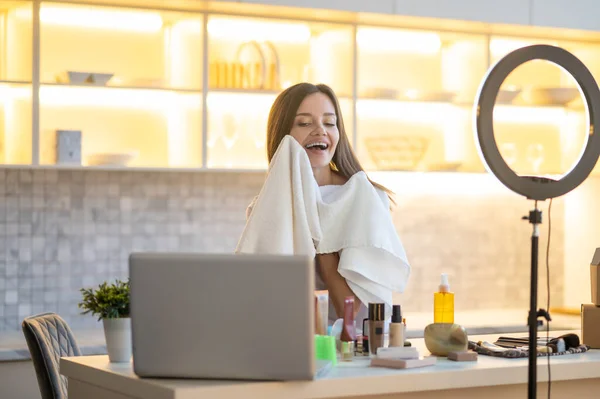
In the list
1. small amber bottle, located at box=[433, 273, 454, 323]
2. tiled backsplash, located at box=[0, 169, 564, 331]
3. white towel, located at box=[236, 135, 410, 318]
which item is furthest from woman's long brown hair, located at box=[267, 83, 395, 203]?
tiled backsplash, located at box=[0, 169, 564, 331]

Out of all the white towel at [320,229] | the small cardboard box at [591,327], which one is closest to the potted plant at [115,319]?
the white towel at [320,229]

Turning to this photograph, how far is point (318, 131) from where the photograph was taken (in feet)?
9.50

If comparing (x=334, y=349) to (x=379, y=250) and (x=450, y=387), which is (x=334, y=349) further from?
(x=379, y=250)

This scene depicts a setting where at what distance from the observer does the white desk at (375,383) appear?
75.7 inches

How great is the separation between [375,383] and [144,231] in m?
2.57

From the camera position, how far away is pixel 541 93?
4.91 metres

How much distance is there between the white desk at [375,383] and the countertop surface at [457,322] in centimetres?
136

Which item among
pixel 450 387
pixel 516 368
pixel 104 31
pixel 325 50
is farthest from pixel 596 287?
pixel 104 31

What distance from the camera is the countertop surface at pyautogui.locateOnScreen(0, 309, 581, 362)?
3.72m

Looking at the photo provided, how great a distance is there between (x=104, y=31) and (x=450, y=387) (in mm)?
2777

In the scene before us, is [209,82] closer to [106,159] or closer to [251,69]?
[251,69]

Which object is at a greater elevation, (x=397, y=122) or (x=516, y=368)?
(x=397, y=122)

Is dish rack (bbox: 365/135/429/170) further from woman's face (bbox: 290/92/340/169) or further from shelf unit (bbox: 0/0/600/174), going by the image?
woman's face (bbox: 290/92/340/169)

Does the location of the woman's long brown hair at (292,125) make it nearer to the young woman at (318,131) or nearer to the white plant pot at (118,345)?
the young woman at (318,131)
